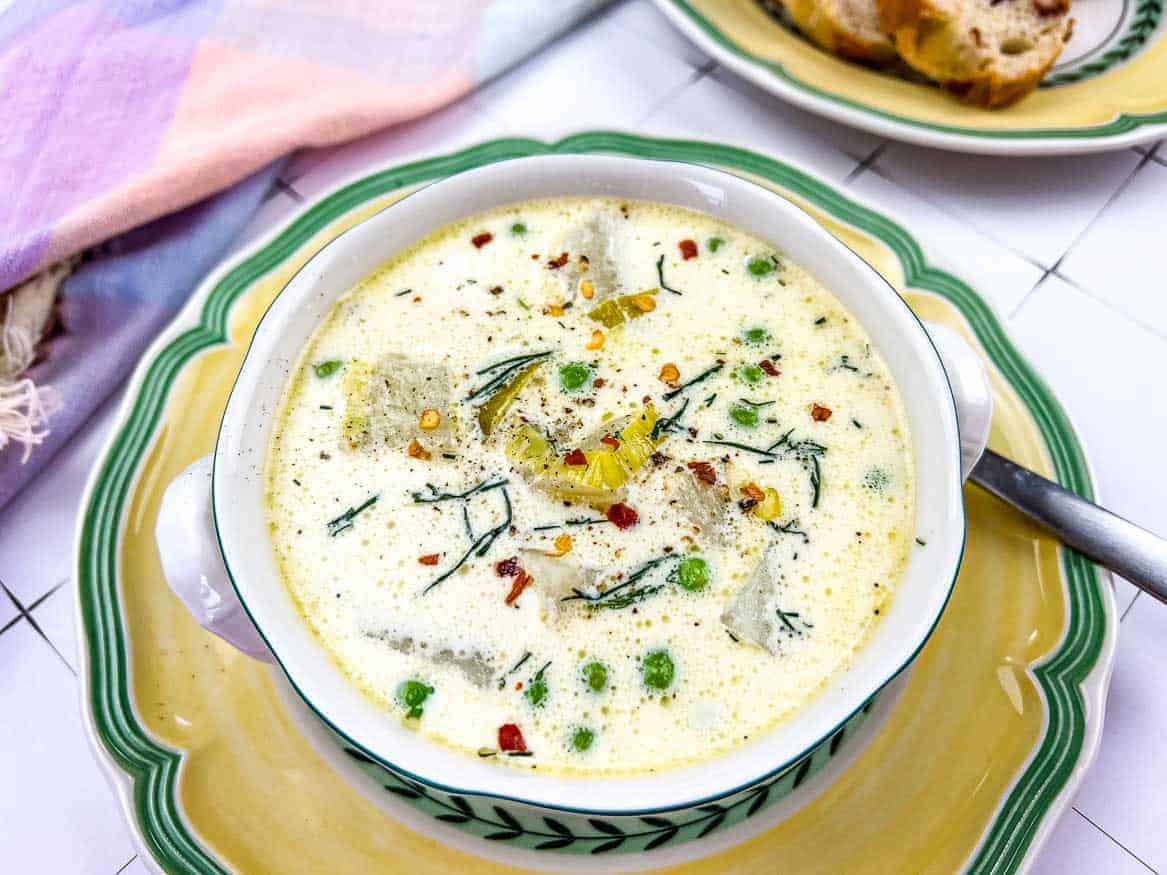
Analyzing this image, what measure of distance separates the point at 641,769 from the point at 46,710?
979mm

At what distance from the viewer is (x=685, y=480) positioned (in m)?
1.41

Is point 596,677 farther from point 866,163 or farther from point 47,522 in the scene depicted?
point 866,163

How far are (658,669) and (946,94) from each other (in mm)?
1420

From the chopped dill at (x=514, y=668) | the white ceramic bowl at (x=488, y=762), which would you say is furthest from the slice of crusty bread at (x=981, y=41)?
the chopped dill at (x=514, y=668)

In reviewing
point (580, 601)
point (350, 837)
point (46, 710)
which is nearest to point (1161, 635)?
point (580, 601)

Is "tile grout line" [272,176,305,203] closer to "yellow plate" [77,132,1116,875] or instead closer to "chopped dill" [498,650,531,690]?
"yellow plate" [77,132,1116,875]

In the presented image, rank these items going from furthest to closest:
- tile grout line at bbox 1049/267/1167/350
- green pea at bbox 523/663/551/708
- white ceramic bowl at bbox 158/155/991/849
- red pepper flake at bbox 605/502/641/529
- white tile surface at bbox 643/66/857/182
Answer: white tile surface at bbox 643/66/857/182 < tile grout line at bbox 1049/267/1167/350 < red pepper flake at bbox 605/502/641/529 < green pea at bbox 523/663/551/708 < white ceramic bowl at bbox 158/155/991/849

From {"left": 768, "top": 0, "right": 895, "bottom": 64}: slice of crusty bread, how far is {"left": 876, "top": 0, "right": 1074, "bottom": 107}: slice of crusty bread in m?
0.03

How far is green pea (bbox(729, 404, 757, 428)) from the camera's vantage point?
1.46 m

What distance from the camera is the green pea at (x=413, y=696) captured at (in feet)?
4.25

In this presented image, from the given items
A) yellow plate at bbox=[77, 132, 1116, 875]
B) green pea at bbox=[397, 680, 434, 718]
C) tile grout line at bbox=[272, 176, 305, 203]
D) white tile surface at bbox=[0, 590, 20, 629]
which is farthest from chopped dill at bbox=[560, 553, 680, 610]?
tile grout line at bbox=[272, 176, 305, 203]

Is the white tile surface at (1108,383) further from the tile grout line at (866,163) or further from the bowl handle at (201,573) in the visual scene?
the bowl handle at (201,573)

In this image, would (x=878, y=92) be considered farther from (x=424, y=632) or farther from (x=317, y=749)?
(x=317, y=749)

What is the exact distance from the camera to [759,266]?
159 cm
